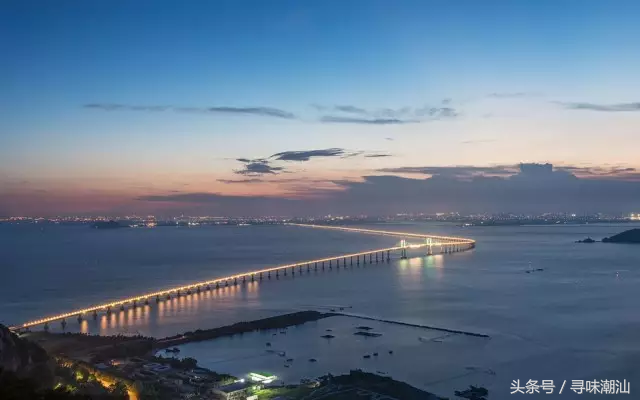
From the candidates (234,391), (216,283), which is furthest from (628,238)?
(234,391)

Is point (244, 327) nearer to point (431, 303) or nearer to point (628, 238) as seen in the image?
point (431, 303)

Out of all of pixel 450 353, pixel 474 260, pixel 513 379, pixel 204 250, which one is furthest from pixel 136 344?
pixel 204 250

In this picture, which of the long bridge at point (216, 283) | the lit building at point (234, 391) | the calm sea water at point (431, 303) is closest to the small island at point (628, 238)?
the calm sea water at point (431, 303)

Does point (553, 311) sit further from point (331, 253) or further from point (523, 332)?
point (331, 253)

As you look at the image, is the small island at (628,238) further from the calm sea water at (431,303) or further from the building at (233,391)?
the building at (233,391)

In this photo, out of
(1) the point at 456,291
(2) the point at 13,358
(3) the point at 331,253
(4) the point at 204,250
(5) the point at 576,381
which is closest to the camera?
(2) the point at 13,358
